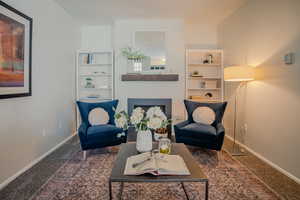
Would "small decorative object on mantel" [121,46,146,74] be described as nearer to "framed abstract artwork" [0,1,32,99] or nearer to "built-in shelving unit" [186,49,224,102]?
"built-in shelving unit" [186,49,224,102]

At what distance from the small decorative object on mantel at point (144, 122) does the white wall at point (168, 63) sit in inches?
89.7

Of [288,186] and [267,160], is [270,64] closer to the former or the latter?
[267,160]

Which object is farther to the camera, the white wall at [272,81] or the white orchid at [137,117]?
the white wall at [272,81]

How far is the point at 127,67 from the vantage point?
4.37 m

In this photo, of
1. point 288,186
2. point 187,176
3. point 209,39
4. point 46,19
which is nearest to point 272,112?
point 288,186

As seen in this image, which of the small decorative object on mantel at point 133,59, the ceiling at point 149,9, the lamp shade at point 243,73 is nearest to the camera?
the lamp shade at point 243,73

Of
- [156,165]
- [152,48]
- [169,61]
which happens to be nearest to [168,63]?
[169,61]

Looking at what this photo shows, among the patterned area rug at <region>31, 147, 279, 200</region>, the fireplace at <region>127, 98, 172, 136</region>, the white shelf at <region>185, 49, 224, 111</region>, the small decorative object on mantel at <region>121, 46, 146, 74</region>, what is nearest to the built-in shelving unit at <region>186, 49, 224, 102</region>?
the white shelf at <region>185, 49, 224, 111</region>

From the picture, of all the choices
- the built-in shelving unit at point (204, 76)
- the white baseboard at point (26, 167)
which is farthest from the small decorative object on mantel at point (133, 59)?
the white baseboard at point (26, 167)

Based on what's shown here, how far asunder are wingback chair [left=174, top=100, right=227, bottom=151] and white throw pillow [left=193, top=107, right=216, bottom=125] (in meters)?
0.05

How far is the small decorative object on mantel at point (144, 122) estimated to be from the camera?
1.91 m

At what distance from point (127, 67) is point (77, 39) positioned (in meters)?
1.39

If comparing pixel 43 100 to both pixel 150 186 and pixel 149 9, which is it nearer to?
pixel 150 186

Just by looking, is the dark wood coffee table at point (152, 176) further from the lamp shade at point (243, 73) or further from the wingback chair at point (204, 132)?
the lamp shade at point (243, 73)
